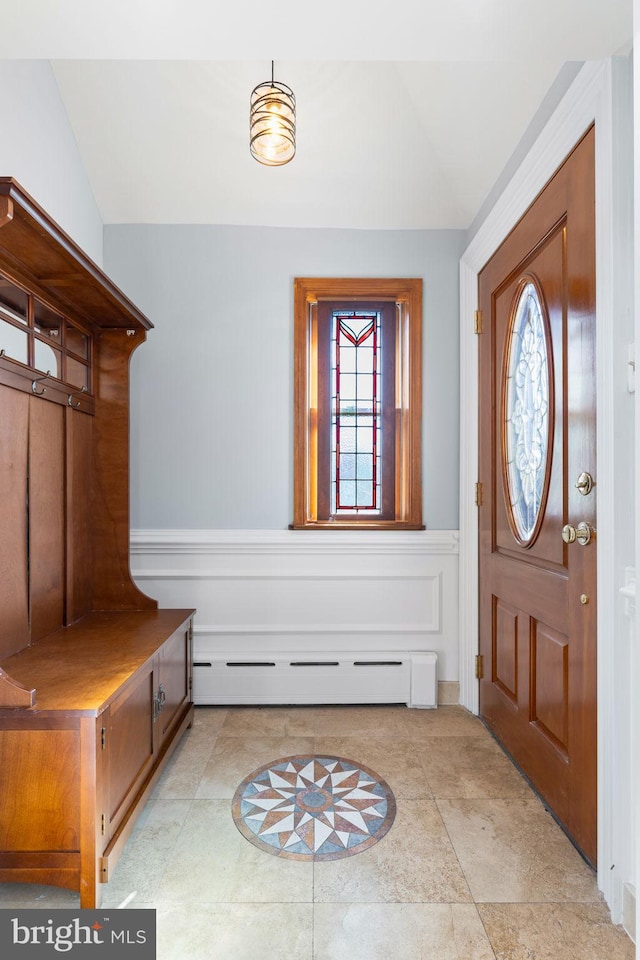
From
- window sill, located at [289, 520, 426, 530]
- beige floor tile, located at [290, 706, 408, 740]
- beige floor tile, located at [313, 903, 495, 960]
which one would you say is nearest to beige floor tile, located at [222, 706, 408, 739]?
beige floor tile, located at [290, 706, 408, 740]

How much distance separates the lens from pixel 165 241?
2906mm

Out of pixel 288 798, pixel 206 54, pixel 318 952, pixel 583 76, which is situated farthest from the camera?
pixel 288 798

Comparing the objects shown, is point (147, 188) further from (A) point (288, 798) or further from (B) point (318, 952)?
(B) point (318, 952)

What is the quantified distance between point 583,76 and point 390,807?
236 centimetres

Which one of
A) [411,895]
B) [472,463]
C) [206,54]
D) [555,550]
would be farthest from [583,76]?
[411,895]

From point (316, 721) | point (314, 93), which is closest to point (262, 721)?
point (316, 721)

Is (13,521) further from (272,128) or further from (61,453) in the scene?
(272,128)

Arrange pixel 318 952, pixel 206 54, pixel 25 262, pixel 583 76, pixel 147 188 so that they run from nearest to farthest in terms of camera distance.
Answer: pixel 318 952 → pixel 206 54 → pixel 583 76 → pixel 25 262 → pixel 147 188

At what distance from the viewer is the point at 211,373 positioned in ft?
9.53

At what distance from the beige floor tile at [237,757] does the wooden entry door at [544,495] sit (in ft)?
2.97

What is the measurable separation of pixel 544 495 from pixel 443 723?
4.27 ft

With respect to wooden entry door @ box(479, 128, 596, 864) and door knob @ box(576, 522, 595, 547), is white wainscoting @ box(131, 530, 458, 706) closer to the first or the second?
wooden entry door @ box(479, 128, 596, 864)

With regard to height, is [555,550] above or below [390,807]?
above

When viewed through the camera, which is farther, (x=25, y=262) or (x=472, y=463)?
(x=472, y=463)
